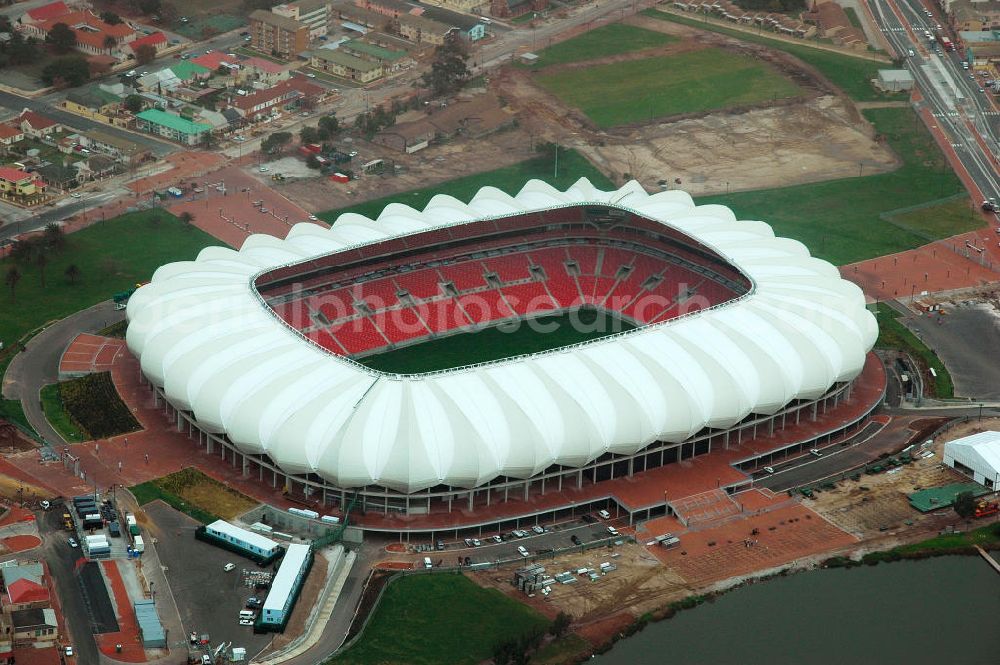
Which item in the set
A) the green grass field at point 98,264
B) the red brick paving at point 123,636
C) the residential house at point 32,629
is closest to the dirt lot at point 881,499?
the red brick paving at point 123,636

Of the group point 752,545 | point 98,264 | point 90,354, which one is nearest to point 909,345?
point 752,545

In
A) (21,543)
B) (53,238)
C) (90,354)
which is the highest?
(21,543)

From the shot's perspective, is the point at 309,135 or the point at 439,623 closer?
the point at 439,623

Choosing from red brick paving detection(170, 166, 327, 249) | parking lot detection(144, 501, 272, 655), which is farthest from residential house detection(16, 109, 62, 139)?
parking lot detection(144, 501, 272, 655)

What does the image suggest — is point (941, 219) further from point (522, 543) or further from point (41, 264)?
point (41, 264)

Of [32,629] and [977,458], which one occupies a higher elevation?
[977,458]

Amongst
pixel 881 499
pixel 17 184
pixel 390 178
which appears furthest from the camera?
pixel 390 178

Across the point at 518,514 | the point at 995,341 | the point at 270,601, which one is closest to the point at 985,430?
the point at 995,341
